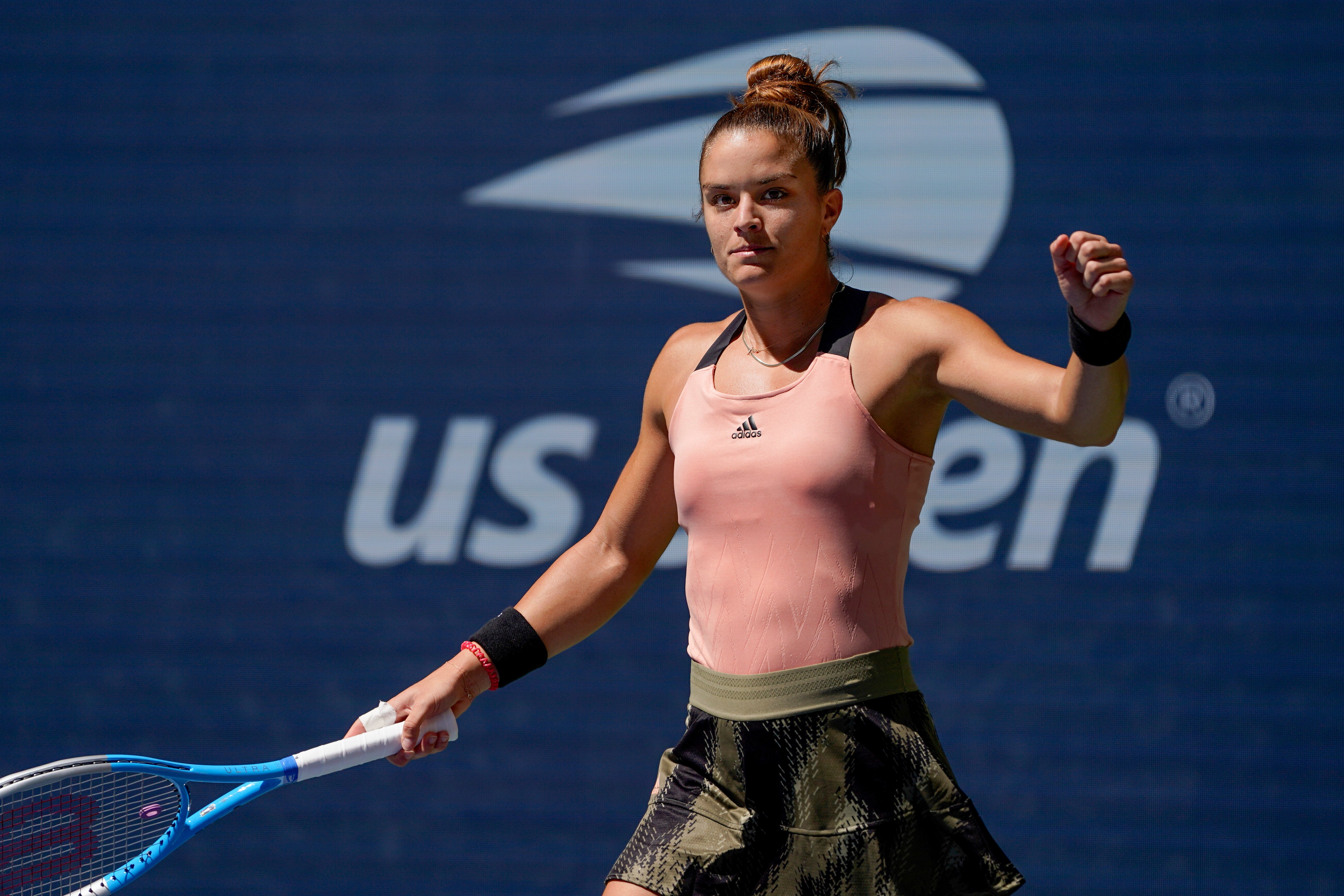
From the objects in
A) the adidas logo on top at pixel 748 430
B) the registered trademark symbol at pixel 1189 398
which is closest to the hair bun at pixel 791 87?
the adidas logo on top at pixel 748 430

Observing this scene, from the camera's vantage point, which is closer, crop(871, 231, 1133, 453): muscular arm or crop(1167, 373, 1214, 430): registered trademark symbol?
crop(871, 231, 1133, 453): muscular arm

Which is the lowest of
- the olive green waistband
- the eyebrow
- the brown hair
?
the olive green waistband

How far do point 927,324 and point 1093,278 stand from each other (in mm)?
406

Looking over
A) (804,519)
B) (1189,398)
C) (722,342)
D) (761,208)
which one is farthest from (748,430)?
(1189,398)

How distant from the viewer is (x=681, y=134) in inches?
183

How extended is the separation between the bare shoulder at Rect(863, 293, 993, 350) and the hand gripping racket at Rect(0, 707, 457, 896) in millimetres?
1193

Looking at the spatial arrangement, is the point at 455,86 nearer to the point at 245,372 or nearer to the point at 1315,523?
the point at 245,372

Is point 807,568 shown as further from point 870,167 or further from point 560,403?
point 870,167

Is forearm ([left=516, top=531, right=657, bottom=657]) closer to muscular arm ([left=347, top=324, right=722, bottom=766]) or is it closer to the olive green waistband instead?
muscular arm ([left=347, top=324, right=722, bottom=766])

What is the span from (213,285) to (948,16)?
2992 mm

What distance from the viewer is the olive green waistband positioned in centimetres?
220

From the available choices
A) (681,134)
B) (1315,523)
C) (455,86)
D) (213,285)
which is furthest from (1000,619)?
(213,285)

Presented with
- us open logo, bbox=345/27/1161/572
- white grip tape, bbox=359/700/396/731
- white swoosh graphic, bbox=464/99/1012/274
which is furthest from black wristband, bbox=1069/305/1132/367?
white swoosh graphic, bbox=464/99/1012/274

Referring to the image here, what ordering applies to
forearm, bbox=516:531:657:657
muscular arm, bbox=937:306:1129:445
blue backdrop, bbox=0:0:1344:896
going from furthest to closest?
blue backdrop, bbox=0:0:1344:896 → forearm, bbox=516:531:657:657 → muscular arm, bbox=937:306:1129:445
